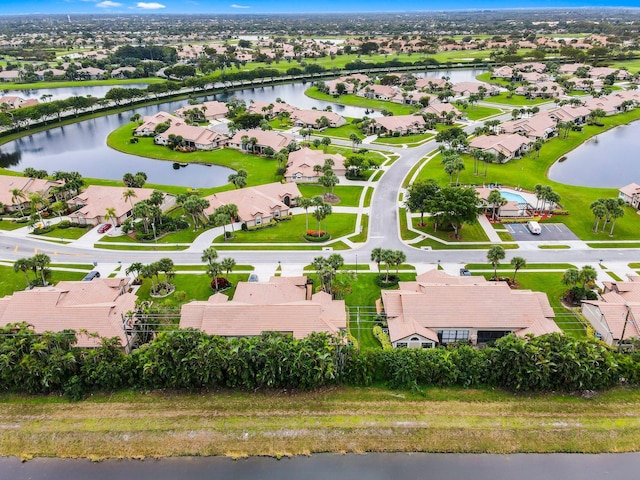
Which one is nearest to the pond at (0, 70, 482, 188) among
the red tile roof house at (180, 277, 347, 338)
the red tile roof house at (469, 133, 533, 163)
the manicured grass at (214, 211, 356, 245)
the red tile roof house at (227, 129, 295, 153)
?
the red tile roof house at (227, 129, 295, 153)

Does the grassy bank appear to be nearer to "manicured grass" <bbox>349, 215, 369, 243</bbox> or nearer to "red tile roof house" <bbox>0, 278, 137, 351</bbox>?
"red tile roof house" <bbox>0, 278, 137, 351</bbox>

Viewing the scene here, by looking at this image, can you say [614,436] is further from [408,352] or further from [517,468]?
[408,352]

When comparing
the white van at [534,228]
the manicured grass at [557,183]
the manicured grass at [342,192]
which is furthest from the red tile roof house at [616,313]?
the manicured grass at [342,192]

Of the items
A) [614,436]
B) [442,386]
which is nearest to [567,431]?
[614,436]

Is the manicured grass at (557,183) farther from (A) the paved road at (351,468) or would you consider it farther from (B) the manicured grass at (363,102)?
(B) the manicured grass at (363,102)

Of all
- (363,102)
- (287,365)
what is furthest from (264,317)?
(363,102)

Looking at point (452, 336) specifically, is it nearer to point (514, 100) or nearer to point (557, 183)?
point (557, 183)
